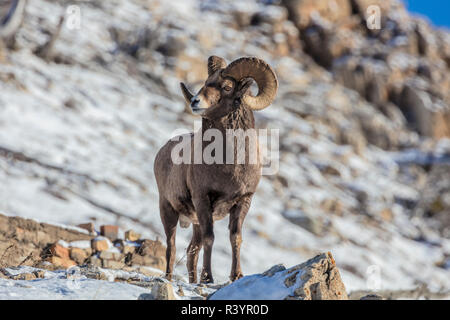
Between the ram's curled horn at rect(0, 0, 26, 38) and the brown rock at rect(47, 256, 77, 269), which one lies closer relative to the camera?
the ram's curled horn at rect(0, 0, 26, 38)

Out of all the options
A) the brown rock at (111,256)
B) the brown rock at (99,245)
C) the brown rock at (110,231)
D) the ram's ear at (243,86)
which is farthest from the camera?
the brown rock at (110,231)

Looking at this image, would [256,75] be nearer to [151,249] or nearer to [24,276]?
[24,276]

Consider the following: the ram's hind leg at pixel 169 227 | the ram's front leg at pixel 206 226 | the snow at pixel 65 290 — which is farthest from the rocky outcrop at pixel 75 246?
the snow at pixel 65 290

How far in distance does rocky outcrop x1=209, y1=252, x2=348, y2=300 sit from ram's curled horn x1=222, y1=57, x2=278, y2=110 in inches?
99.3

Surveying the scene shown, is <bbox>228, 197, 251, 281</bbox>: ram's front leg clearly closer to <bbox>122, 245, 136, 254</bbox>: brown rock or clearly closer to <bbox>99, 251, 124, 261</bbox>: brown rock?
<bbox>99, 251, 124, 261</bbox>: brown rock

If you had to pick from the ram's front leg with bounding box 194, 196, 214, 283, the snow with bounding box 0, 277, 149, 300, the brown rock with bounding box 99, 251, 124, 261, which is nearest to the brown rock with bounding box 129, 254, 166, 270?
the brown rock with bounding box 99, 251, 124, 261

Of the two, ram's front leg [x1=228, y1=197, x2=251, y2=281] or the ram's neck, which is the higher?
the ram's neck

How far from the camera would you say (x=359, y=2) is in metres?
63.9

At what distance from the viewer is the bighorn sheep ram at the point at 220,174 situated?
568cm

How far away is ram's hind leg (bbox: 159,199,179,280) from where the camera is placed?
6.54m

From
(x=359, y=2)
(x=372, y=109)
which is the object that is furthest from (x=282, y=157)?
(x=359, y=2)

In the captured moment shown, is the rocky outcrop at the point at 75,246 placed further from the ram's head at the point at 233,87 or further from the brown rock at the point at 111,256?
the ram's head at the point at 233,87

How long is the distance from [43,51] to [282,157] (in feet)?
47.7

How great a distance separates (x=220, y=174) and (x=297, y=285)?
2.17 meters
